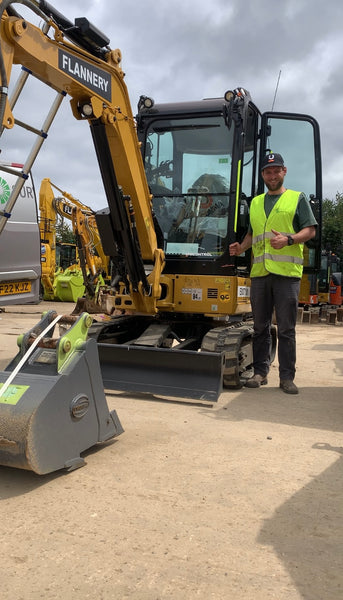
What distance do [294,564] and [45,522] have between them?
3.51 feet

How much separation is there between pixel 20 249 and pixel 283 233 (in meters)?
2.68

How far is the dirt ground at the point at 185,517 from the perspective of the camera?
1.88 metres

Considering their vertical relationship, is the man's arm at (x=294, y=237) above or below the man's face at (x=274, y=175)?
below

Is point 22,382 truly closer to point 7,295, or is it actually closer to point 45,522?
point 45,522

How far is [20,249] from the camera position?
5375 millimetres

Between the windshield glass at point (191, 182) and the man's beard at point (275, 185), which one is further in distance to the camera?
the windshield glass at point (191, 182)

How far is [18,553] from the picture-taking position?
204 centimetres

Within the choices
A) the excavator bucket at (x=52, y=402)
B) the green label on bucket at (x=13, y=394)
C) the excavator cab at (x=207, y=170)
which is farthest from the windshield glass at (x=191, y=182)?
the green label on bucket at (x=13, y=394)

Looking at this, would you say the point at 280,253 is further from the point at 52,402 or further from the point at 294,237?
the point at 52,402

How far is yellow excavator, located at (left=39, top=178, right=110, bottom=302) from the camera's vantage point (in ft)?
41.5

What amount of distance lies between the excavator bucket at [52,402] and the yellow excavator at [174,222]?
1.66 m

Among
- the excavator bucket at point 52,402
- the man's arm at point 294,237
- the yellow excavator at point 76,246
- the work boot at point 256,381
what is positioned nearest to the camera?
Result: the excavator bucket at point 52,402

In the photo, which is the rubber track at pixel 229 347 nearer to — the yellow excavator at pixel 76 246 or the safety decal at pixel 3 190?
the safety decal at pixel 3 190

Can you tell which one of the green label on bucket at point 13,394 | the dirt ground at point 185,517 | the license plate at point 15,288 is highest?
the license plate at point 15,288
